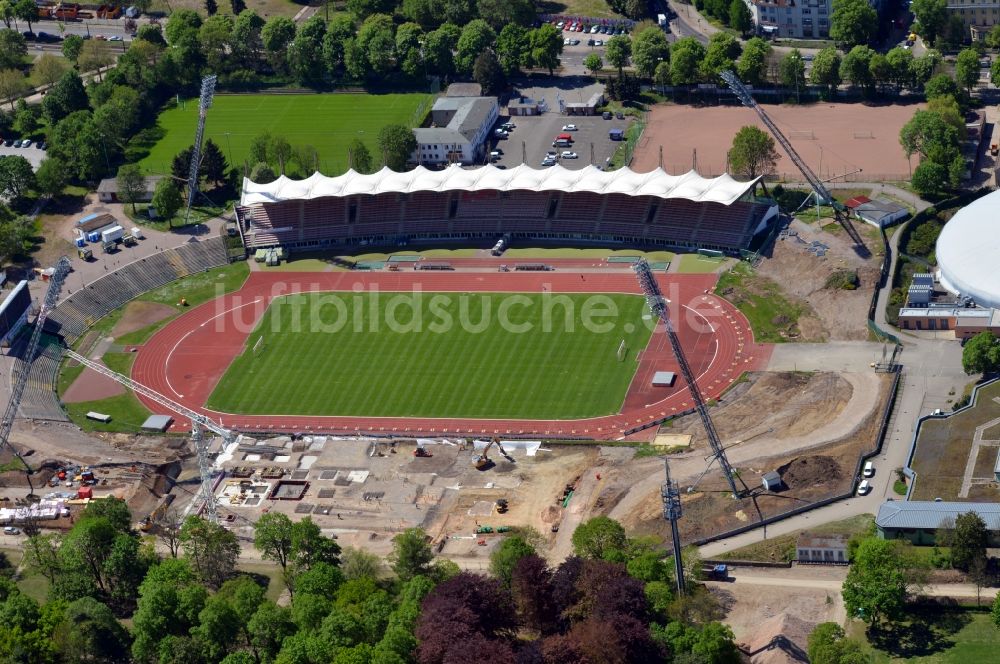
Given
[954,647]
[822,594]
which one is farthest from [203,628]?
[954,647]

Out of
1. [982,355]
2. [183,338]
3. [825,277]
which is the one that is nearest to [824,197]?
[825,277]

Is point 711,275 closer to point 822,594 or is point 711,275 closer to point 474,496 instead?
point 474,496

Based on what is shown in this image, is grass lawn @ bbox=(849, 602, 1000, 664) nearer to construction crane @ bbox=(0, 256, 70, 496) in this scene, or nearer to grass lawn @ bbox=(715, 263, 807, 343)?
grass lawn @ bbox=(715, 263, 807, 343)

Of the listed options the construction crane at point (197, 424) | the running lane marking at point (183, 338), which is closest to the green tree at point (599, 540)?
the construction crane at point (197, 424)

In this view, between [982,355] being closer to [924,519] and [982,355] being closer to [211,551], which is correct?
[924,519]

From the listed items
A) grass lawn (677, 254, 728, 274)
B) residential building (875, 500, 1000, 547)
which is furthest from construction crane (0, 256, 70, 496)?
residential building (875, 500, 1000, 547)

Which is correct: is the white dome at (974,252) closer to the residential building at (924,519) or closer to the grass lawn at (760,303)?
the grass lawn at (760,303)
